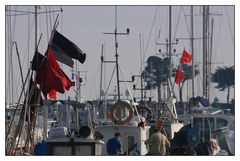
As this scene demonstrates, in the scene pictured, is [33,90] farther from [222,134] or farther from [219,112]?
[219,112]

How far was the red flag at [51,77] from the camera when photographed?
24797 mm

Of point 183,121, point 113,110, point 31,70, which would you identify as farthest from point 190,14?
point 31,70

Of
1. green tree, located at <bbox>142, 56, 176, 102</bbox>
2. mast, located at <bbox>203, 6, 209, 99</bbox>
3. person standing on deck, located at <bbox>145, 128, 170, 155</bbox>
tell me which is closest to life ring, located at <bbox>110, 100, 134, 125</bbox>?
person standing on deck, located at <bbox>145, 128, 170, 155</bbox>

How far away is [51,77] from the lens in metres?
24.9

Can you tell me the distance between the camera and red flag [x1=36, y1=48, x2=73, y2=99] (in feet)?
81.4

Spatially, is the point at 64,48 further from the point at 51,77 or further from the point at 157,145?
the point at 157,145

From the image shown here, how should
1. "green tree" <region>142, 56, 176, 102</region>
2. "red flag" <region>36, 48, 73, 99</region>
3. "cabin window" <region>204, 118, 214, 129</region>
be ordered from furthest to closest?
1. "green tree" <region>142, 56, 176, 102</region>
2. "cabin window" <region>204, 118, 214, 129</region>
3. "red flag" <region>36, 48, 73, 99</region>

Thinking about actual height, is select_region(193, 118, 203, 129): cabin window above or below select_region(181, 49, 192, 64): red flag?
below

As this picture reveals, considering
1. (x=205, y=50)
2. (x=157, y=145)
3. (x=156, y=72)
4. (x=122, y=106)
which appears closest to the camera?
(x=157, y=145)

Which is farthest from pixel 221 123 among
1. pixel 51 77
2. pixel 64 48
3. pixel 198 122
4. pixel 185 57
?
pixel 185 57

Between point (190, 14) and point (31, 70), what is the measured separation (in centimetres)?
2126

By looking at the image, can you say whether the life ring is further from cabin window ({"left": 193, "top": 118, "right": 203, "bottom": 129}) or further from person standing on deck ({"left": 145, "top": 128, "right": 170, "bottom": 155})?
person standing on deck ({"left": 145, "top": 128, "right": 170, "bottom": 155})

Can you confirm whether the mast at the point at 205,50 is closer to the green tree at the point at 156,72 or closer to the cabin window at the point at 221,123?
the cabin window at the point at 221,123

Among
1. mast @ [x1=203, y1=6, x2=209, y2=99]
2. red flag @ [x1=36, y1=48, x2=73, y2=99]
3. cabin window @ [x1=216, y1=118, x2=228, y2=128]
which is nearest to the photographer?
red flag @ [x1=36, y1=48, x2=73, y2=99]
